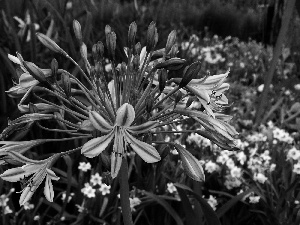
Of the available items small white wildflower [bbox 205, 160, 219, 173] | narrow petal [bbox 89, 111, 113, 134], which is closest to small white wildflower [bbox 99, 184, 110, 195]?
small white wildflower [bbox 205, 160, 219, 173]

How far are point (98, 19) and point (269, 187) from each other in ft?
18.3

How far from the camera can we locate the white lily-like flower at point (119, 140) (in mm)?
1477

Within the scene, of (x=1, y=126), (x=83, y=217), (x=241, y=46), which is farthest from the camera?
(x=241, y=46)

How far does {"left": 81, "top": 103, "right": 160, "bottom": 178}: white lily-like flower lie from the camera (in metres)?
1.48

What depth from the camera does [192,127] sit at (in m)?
4.13

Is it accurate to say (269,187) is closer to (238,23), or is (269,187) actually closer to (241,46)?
(241,46)

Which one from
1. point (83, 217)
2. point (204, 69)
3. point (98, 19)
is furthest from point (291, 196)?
point (98, 19)

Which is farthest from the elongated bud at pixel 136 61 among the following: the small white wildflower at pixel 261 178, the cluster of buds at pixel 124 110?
the small white wildflower at pixel 261 178

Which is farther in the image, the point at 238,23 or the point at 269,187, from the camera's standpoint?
the point at 238,23

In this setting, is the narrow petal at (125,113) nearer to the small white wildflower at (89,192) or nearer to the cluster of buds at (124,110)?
the cluster of buds at (124,110)

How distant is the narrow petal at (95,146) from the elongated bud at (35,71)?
0.30 meters

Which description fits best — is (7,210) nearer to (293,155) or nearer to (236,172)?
(236,172)

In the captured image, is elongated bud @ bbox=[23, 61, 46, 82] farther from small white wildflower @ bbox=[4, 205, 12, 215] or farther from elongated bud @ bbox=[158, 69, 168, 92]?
small white wildflower @ bbox=[4, 205, 12, 215]

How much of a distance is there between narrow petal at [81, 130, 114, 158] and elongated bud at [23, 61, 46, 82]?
0.30 m
